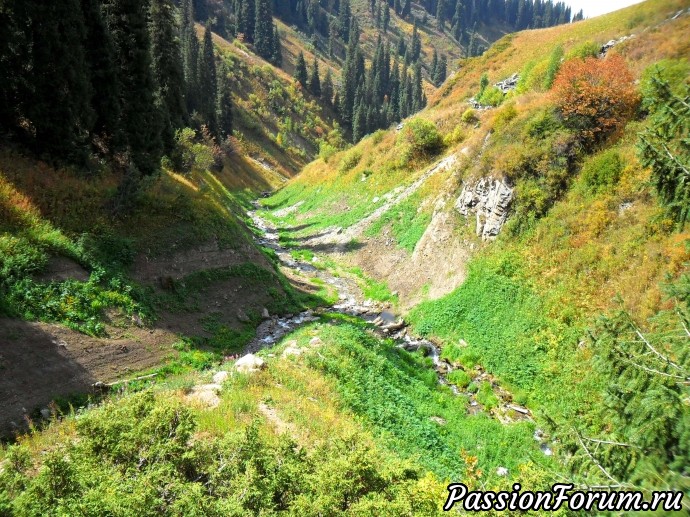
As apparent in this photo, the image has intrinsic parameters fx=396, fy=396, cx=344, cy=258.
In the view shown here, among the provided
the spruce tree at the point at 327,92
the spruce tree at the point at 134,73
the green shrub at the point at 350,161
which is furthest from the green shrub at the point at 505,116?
the spruce tree at the point at 327,92

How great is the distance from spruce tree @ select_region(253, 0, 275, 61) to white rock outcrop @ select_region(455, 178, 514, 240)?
136m

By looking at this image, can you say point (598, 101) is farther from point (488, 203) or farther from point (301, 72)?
point (301, 72)

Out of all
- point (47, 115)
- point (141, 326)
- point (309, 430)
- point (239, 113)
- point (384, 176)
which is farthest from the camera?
point (239, 113)

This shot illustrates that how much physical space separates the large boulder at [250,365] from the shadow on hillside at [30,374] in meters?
4.98

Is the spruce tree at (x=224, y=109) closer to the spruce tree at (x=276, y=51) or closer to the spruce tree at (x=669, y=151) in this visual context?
the spruce tree at (x=276, y=51)

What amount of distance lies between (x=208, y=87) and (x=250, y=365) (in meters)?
78.1

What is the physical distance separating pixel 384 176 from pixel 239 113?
2786 inches

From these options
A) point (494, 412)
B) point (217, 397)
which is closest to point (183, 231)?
point (217, 397)


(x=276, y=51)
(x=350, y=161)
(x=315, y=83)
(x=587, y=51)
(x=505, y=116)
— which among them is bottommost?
(x=350, y=161)

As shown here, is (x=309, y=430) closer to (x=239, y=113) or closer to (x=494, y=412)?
(x=494, y=412)

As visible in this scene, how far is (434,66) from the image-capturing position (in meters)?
193

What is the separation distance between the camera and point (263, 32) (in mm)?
139875

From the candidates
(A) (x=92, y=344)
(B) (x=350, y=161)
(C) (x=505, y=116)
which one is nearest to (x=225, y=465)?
(A) (x=92, y=344)

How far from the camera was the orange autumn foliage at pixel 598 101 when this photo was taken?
807 inches
